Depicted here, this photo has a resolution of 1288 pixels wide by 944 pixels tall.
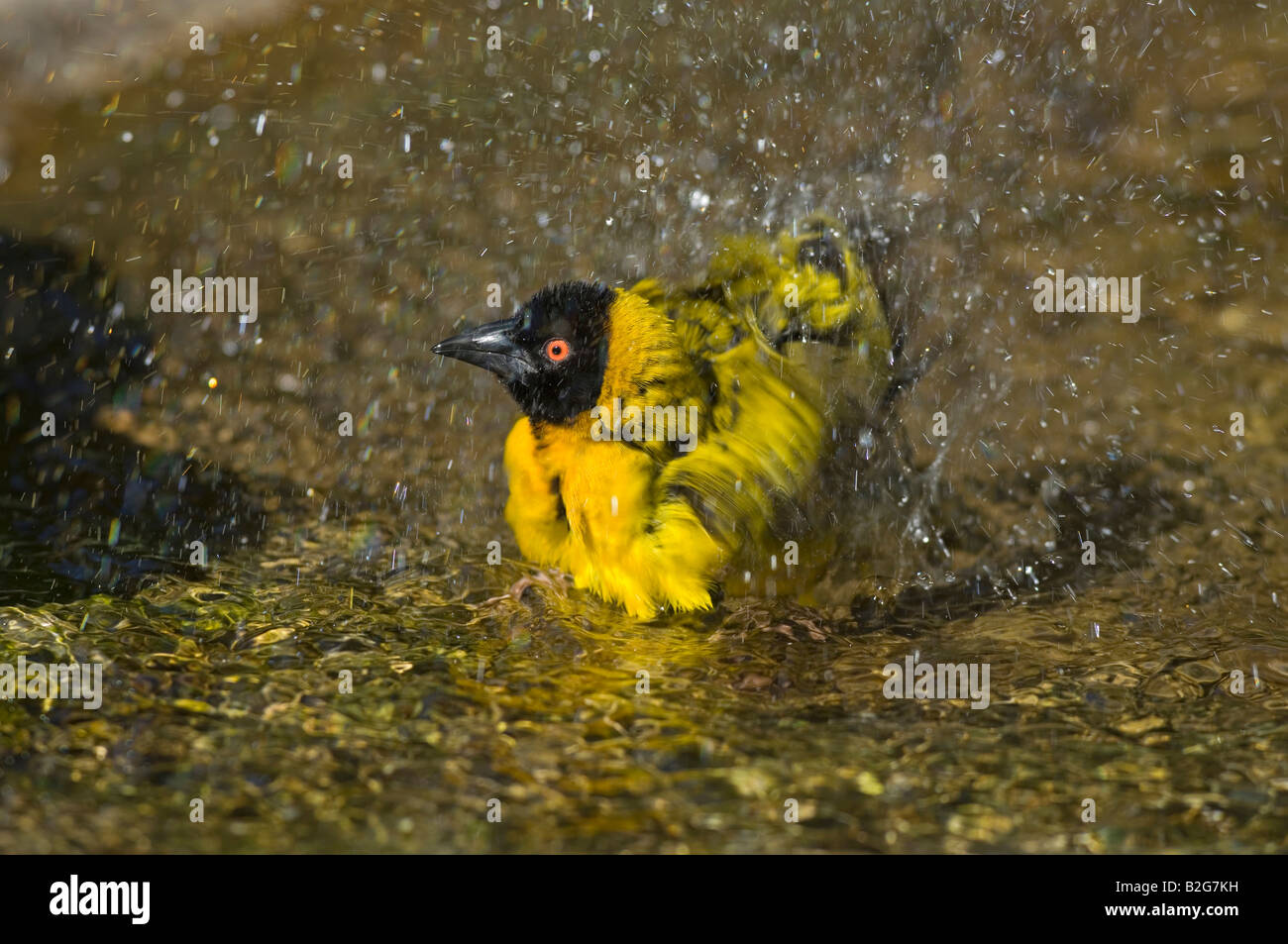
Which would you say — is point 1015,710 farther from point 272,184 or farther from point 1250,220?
point 272,184

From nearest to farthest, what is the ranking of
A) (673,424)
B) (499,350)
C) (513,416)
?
(673,424) < (499,350) < (513,416)

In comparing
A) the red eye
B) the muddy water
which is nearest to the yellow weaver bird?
the red eye

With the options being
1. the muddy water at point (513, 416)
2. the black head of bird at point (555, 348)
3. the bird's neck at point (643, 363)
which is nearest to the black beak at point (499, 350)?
the black head of bird at point (555, 348)

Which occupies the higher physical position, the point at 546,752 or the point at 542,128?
the point at 542,128

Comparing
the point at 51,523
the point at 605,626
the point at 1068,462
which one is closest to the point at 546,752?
the point at 605,626

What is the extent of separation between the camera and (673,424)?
3.29 m

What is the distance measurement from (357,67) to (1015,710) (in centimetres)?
502

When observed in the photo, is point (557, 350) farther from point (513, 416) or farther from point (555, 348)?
point (513, 416)

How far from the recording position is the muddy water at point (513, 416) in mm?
2184

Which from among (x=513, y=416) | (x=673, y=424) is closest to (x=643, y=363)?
(x=673, y=424)

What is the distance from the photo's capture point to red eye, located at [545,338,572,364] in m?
3.38

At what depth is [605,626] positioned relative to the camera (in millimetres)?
3150

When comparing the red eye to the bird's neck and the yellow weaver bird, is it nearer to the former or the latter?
the yellow weaver bird

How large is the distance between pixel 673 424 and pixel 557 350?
0.42 meters
